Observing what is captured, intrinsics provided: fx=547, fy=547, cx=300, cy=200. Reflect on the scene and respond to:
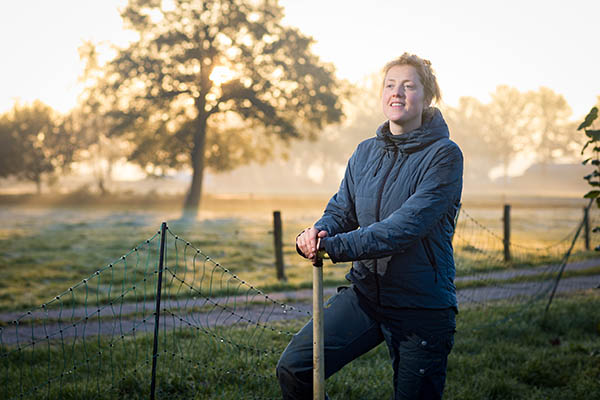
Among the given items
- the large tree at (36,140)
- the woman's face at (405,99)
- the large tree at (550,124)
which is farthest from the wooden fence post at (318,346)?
the large tree at (550,124)

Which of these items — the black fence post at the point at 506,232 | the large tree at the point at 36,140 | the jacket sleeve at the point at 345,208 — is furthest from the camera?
the large tree at the point at 36,140

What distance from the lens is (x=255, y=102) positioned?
3125 cm

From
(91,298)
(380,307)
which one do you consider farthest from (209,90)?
(380,307)

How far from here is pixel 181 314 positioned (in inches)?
280

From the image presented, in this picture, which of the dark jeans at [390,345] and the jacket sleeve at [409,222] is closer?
the jacket sleeve at [409,222]

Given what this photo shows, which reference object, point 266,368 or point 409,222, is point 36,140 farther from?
point 409,222

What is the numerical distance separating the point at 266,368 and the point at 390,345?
2.40 m

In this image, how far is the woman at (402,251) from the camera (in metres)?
2.47

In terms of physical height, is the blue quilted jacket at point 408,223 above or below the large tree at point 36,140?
below

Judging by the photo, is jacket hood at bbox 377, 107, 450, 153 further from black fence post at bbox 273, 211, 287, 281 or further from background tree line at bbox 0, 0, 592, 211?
background tree line at bbox 0, 0, 592, 211

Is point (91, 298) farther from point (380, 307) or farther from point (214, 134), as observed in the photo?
point (214, 134)

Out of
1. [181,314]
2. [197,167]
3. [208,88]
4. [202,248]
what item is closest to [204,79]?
[208,88]

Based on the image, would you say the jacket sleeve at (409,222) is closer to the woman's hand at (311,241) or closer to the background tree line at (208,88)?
the woman's hand at (311,241)

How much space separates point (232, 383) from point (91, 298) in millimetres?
4815
